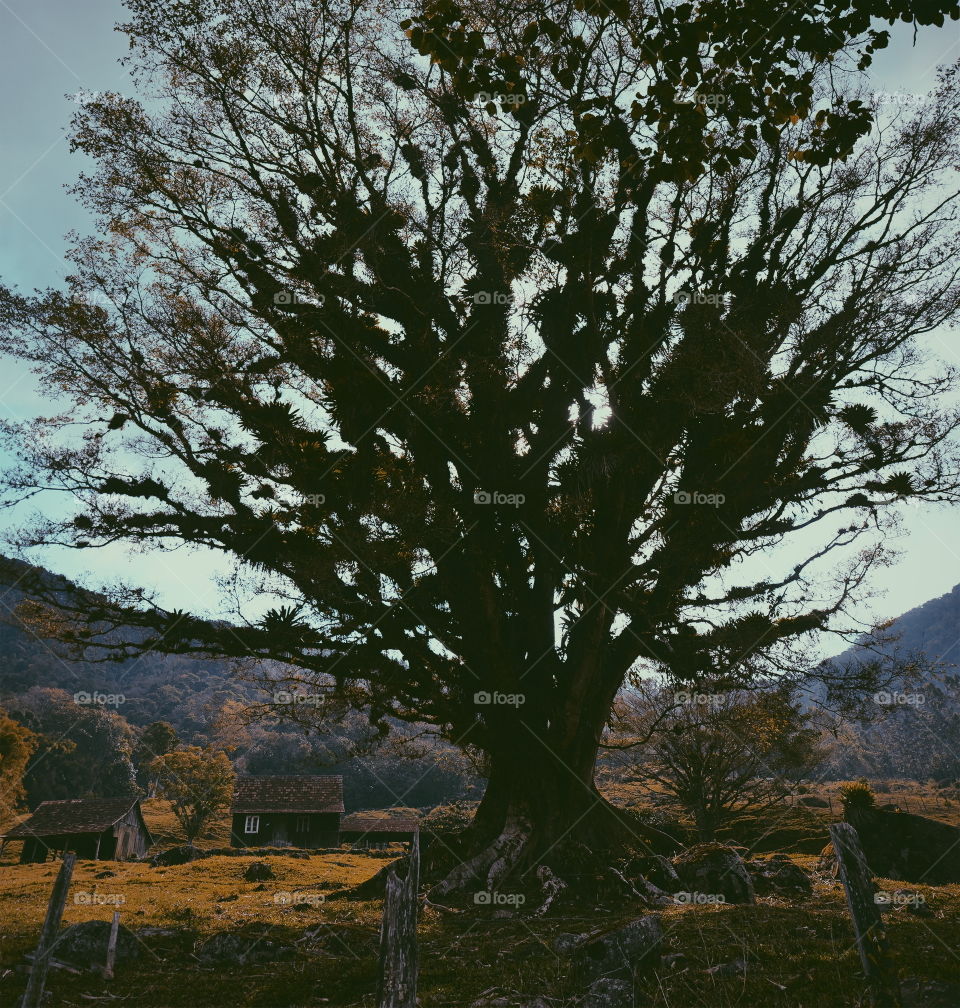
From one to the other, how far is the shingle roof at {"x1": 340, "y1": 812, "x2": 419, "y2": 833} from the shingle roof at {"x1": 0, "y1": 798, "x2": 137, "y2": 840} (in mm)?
18012

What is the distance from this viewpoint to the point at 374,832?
57188 millimetres

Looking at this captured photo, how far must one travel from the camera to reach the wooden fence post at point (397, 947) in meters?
4.10

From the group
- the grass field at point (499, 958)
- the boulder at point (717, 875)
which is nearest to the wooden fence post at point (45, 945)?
the grass field at point (499, 958)

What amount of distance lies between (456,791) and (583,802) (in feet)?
238

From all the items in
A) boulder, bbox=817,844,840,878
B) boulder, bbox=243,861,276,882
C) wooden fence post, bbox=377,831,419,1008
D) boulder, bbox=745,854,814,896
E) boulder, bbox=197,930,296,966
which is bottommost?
boulder, bbox=243,861,276,882

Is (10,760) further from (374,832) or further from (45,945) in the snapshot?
(45,945)

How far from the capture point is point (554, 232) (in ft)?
47.2

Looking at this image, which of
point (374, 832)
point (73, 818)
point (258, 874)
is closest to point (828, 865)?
point (258, 874)

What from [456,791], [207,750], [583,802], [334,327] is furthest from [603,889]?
[456,791]

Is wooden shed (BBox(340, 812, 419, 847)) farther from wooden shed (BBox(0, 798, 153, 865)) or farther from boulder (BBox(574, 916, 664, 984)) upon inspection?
boulder (BBox(574, 916, 664, 984))

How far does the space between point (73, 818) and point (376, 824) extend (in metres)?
23.9

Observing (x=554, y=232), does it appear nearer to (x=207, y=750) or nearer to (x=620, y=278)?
(x=620, y=278)

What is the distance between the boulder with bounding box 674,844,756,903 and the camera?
12859 millimetres

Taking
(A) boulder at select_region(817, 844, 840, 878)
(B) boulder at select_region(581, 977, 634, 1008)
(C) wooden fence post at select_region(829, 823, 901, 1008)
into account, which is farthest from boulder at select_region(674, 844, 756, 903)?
(C) wooden fence post at select_region(829, 823, 901, 1008)
